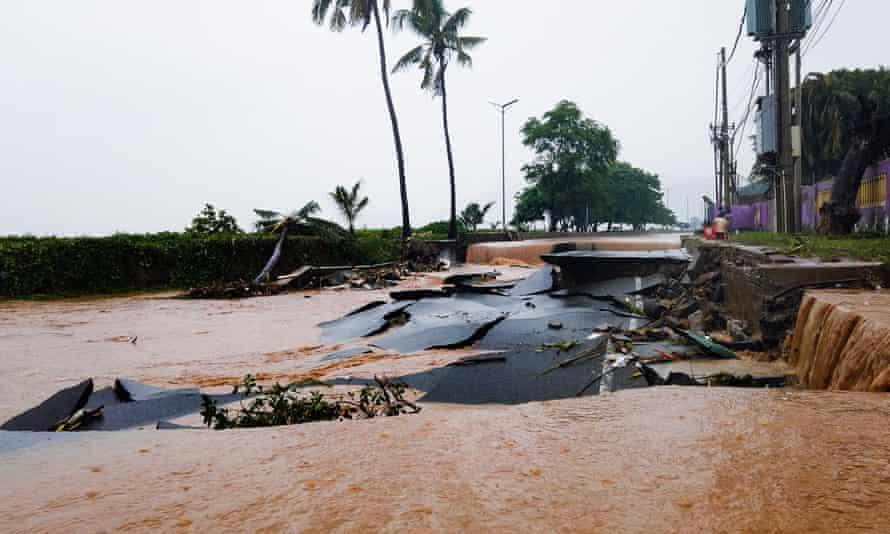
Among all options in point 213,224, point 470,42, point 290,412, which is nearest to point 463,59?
point 470,42

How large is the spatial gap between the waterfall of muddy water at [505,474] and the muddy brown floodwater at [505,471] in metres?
0.01

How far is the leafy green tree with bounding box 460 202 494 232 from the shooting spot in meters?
40.1

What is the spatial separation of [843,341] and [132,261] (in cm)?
2076

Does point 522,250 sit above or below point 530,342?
above

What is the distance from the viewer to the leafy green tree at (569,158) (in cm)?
4994

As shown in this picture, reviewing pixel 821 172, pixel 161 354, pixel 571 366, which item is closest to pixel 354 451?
pixel 571 366

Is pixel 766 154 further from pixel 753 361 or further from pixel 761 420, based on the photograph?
pixel 761 420

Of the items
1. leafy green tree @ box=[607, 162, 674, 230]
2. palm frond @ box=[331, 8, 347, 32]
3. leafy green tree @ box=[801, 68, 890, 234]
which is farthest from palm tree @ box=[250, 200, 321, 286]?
leafy green tree @ box=[607, 162, 674, 230]

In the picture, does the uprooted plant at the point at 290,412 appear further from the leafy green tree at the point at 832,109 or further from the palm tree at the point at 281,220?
the leafy green tree at the point at 832,109

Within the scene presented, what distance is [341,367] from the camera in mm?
7012

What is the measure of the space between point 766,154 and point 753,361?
12.2m

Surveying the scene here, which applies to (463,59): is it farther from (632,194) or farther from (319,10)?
(632,194)

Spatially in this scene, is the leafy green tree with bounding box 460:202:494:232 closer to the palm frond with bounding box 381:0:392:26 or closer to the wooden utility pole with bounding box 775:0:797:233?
the palm frond with bounding box 381:0:392:26

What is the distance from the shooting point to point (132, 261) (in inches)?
774
